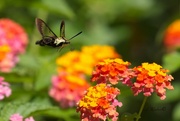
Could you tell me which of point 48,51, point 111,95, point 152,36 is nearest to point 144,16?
point 152,36

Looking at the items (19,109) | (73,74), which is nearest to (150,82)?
(19,109)

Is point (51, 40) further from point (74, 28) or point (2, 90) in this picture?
point (74, 28)

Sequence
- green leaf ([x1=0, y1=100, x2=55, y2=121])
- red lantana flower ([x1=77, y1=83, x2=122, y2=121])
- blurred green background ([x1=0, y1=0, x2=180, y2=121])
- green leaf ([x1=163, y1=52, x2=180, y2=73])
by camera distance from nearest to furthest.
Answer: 1. red lantana flower ([x1=77, y1=83, x2=122, y2=121])
2. green leaf ([x1=0, y1=100, x2=55, y2=121])
3. green leaf ([x1=163, y1=52, x2=180, y2=73])
4. blurred green background ([x1=0, y1=0, x2=180, y2=121])

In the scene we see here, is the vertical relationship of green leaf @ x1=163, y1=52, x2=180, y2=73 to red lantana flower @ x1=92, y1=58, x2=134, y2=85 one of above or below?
above

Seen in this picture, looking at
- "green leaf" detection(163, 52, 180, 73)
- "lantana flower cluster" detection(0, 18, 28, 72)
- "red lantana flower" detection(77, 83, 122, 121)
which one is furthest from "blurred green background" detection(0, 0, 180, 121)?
"red lantana flower" detection(77, 83, 122, 121)

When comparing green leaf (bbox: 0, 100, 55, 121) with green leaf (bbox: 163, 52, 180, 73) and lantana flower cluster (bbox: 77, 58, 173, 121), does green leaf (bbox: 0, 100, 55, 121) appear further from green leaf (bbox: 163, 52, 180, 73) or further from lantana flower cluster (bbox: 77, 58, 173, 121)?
green leaf (bbox: 163, 52, 180, 73)

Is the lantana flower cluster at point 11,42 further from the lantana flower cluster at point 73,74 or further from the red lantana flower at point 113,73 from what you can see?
the red lantana flower at point 113,73
